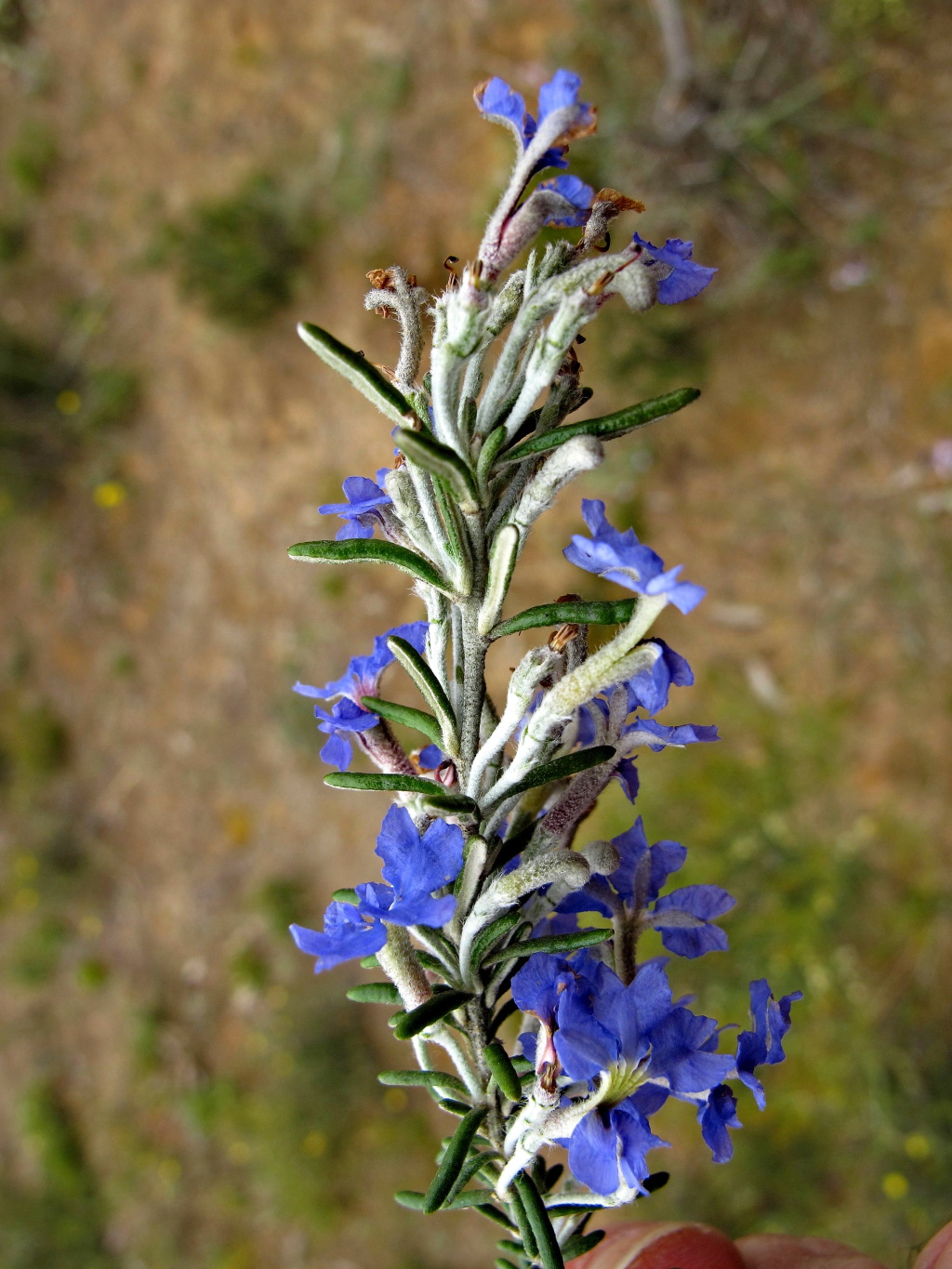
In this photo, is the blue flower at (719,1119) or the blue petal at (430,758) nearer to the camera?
the blue flower at (719,1119)

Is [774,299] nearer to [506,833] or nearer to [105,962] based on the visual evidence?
A: [506,833]

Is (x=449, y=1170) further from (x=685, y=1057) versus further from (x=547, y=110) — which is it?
(x=547, y=110)

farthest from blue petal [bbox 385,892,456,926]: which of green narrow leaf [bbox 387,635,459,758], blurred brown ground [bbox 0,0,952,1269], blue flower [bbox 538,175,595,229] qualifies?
blurred brown ground [bbox 0,0,952,1269]

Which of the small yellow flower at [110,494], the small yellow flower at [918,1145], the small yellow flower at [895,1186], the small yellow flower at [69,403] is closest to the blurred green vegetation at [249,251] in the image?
the small yellow flower at [69,403]

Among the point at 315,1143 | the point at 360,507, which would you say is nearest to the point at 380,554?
the point at 360,507

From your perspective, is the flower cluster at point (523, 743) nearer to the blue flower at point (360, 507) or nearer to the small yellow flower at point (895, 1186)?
the blue flower at point (360, 507)

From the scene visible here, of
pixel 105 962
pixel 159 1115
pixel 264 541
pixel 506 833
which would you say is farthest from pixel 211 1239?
pixel 506 833
